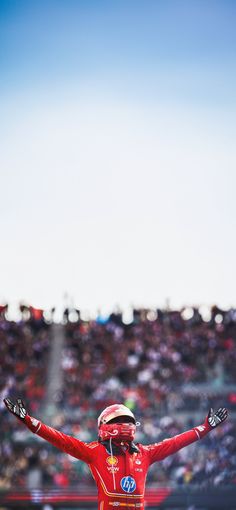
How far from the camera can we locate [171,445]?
6316mm

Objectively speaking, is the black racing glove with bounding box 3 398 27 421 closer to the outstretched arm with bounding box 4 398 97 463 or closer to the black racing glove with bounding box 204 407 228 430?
the outstretched arm with bounding box 4 398 97 463

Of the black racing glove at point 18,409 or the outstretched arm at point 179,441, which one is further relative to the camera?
the outstretched arm at point 179,441

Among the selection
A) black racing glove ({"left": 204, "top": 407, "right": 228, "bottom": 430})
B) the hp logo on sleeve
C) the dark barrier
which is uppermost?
the dark barrier

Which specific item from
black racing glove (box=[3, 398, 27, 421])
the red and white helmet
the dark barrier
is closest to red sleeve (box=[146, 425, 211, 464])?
the red and white helmet

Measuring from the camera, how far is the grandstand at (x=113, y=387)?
15.4m

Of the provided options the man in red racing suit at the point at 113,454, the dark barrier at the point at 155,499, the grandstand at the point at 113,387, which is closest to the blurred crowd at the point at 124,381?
the grandstand at the point at 113,387

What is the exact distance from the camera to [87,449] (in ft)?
19.7

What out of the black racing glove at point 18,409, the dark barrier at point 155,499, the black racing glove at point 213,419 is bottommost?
the black racing glove at point 18,409

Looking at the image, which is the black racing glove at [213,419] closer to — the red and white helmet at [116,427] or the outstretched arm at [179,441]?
the outstretched arm at [179,441]

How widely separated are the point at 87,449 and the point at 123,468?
0.37 metres

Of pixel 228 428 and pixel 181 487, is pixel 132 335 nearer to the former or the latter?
pixel 228 428

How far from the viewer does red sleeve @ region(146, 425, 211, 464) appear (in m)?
6.24

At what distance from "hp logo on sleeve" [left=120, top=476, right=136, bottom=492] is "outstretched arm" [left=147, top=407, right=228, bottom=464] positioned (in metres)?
0.40

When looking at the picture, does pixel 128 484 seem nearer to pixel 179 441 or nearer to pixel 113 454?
pixel 113 454
